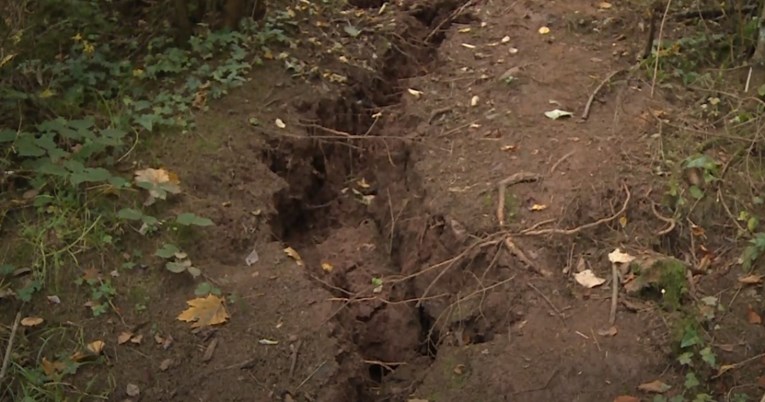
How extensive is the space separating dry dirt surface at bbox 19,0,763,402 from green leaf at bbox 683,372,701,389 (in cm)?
5

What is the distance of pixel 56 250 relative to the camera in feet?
13.0

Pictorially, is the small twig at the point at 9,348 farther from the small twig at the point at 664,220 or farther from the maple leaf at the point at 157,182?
the small twig at the point at 664,220

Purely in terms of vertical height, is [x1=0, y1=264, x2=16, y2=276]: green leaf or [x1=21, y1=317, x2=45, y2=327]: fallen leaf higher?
[x1=0, y1=264, x2=16, y2=276]: green leaf

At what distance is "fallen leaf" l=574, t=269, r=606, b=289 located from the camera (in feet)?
12.9

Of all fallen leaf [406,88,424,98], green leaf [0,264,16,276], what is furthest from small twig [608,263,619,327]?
green leaf [0,264,16,276]

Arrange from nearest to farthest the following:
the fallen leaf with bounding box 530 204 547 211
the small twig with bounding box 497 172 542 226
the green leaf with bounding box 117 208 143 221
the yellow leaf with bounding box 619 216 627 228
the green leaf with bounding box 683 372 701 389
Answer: the green leaf with bounding box 683 372 701 389 < the green leaf with bounding box 117 208 143 221 < the yellow leaf with bounding box 619 216 627 228 < the fallen leaf with bounding box 530 204 547 211 < the small twig with bounding box 497 172 542 226

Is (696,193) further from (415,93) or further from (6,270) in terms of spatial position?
(6,270)

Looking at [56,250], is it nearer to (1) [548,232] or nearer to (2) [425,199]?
(2) [425,199]

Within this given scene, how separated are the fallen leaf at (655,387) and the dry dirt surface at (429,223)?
0.03 m

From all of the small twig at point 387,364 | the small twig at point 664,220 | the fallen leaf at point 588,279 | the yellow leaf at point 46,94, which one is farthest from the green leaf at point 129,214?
the small twig at point 664,220

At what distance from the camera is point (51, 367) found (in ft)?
11.7

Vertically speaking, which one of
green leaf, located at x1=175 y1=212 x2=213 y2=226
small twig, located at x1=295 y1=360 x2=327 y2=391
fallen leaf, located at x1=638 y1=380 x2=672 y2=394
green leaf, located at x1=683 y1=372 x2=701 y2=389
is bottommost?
fallen leaf, located at x1=638 y1=380 x2=672 y2=394

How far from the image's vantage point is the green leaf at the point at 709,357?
3.48m

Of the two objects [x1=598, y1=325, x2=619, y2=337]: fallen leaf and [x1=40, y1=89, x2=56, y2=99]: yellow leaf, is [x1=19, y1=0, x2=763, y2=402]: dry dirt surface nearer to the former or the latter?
[x1=598, y1=325, x2=619, y2=337]: fallen leaf
